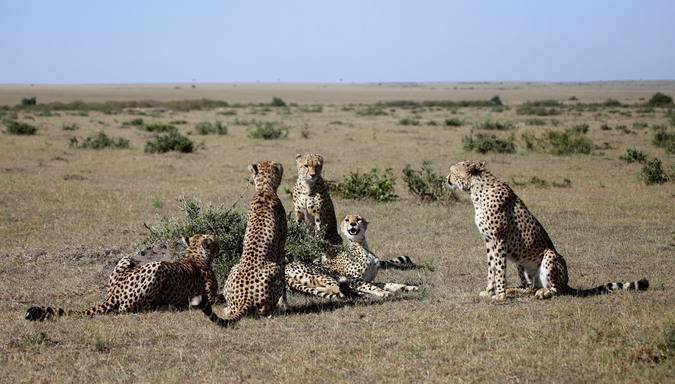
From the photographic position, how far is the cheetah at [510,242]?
6004 millimetres

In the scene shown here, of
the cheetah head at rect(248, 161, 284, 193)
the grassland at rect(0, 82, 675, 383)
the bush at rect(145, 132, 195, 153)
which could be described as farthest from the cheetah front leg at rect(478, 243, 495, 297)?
the bush at rect(145, 132, 195, 153)

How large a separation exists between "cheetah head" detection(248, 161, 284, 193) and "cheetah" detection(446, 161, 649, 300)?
1.70m

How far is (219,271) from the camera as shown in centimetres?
686

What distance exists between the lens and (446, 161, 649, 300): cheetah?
600 cm

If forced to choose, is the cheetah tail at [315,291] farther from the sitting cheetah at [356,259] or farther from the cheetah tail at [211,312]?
the cheetah tail at [211,312]

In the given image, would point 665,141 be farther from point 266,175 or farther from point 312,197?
point 266,175

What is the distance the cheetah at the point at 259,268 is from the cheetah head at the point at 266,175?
0.27 m

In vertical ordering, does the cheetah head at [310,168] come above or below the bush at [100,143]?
above

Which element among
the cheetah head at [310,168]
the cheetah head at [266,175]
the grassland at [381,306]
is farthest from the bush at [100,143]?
the cheetah head at [266,175]

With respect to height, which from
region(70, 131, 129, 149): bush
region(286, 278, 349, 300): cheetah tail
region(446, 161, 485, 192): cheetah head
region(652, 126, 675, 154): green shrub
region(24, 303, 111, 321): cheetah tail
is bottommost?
region(70, 131, 129, 149): bush

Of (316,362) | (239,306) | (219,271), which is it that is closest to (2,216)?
(219,271)

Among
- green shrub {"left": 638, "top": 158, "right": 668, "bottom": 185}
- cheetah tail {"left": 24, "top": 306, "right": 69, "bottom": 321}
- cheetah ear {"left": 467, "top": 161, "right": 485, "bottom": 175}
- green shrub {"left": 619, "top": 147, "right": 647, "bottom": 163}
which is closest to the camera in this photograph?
cheetah tail {"left": 24, "top": 306, "right": 69, "bottom": 321}

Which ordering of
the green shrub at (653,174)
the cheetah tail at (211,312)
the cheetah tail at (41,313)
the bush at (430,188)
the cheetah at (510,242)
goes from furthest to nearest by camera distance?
the green shrub at (653,174) < the bush at (430,188) < the cheetah at (510,242) < the cheetah tail at (41,313) < the cheetah tail at (211,312)

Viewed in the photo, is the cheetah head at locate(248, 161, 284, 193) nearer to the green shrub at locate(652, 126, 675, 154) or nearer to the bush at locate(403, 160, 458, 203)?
the bush at locate(403, 160, 458, 203)
